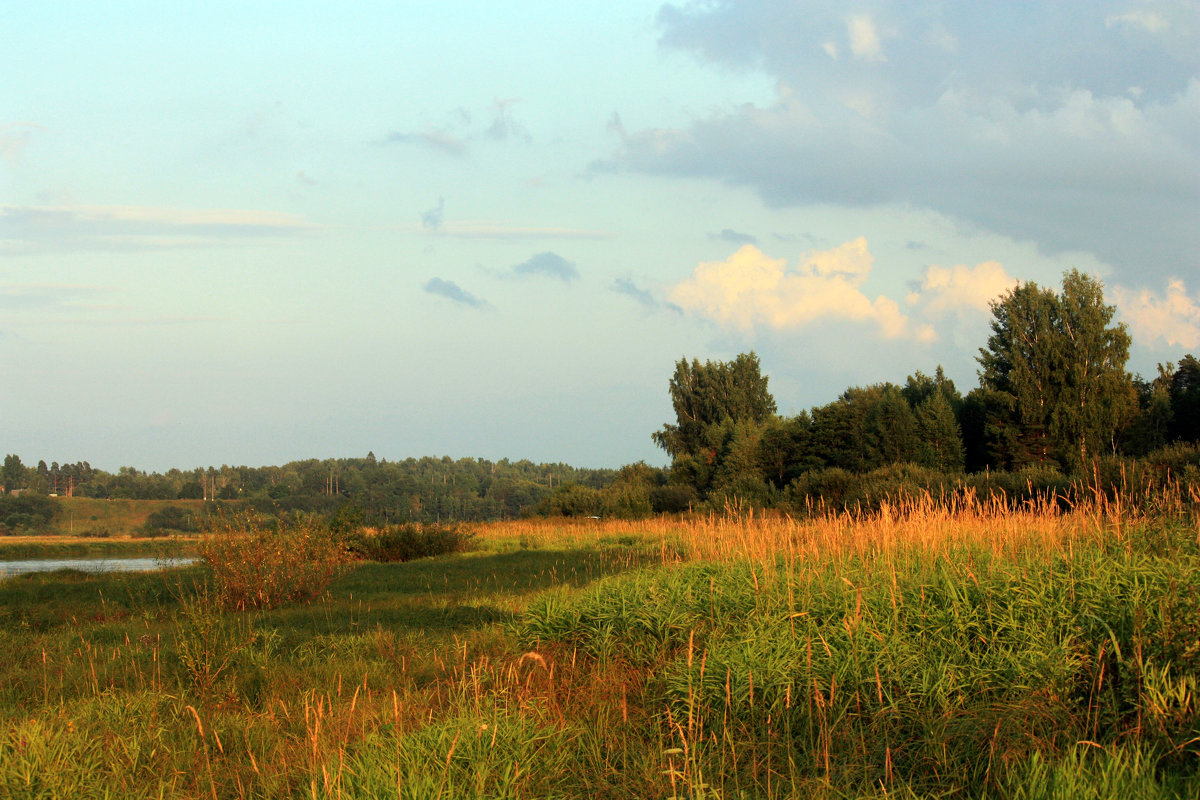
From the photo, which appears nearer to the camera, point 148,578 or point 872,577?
point 872,577

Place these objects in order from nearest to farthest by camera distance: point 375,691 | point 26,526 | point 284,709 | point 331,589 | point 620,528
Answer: point 284,709, point 375,691, point 331,589, point 620,528, point 26,526

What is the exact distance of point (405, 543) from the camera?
23219 mm

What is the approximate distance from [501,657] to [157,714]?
2783mm

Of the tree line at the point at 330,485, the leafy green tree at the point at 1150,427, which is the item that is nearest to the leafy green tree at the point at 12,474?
the tree line at the point at 330,485

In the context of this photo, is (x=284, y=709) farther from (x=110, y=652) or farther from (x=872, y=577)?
(x=872, y=577)

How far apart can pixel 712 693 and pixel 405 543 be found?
743 inches

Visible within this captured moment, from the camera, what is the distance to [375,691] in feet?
21.5

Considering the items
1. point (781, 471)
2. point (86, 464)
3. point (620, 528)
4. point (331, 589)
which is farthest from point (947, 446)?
point (86, 464)

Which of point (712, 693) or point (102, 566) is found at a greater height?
point (712, 693)

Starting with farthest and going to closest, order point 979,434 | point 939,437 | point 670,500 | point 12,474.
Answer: point 12,474 < point 670,500 < point 979,434 < point 939,437

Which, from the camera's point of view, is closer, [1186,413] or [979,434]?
[1186,413]

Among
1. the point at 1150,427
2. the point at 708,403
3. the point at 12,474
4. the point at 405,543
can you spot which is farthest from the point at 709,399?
the point at 12,474

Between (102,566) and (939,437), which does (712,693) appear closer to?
(102,566)

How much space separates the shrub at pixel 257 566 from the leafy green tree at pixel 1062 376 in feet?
112
